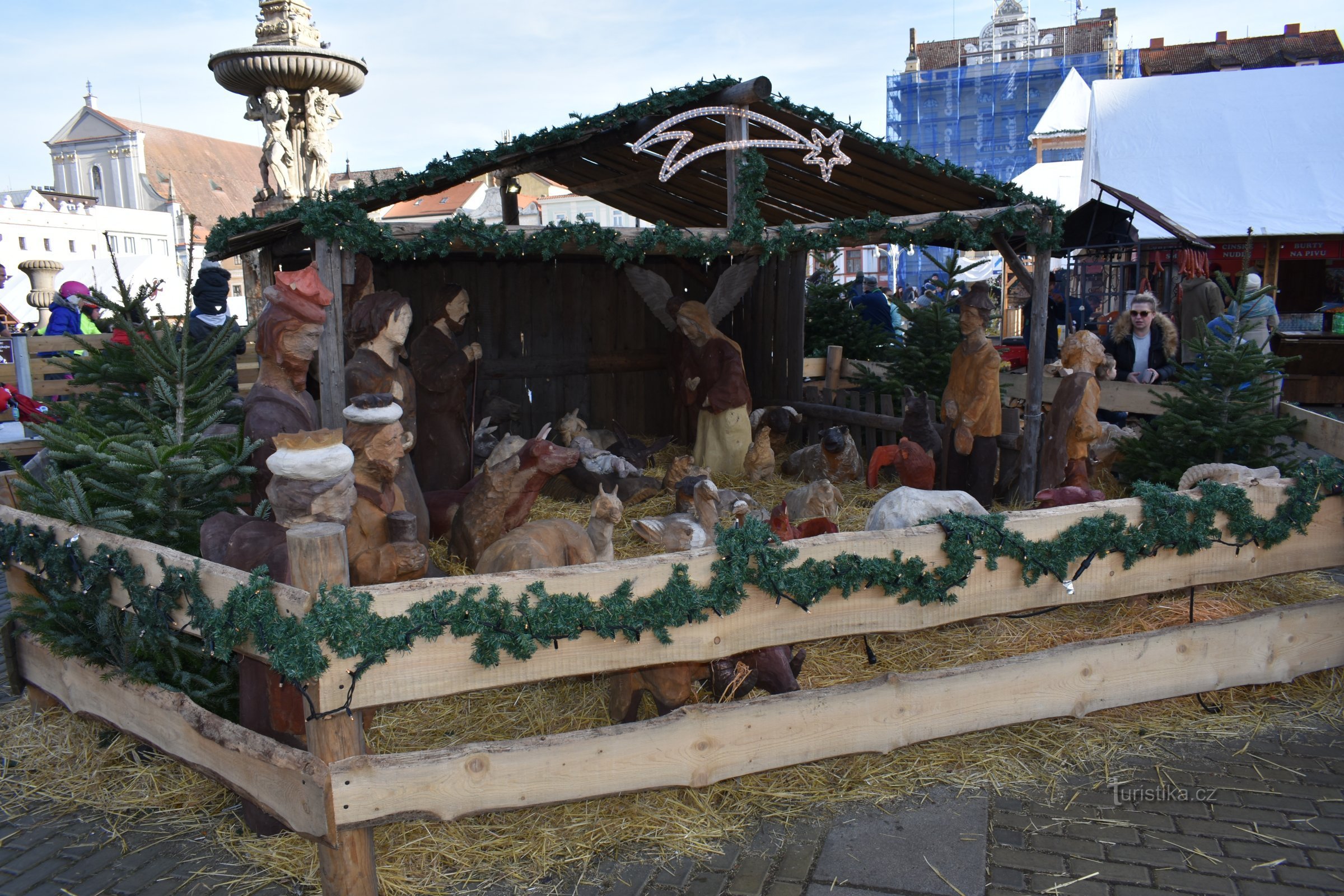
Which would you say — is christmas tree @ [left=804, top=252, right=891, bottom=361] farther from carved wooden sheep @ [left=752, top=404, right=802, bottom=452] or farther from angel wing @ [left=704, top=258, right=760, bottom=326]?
carved wooden sheep @ [left=752, top=404, right=802, bottom=452]

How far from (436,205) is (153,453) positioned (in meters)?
49.0

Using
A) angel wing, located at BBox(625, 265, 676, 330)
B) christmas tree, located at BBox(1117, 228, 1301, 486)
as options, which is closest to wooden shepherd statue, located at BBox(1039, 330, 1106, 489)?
christmas tree, located at BBox(1117, 228, 1301, 486)

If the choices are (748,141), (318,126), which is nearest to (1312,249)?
(748,141)

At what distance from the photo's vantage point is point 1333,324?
46.3ft

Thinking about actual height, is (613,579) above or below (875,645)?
above

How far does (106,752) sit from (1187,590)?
5861 mm

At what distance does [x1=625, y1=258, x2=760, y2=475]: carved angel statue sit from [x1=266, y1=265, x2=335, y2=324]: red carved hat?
425cm

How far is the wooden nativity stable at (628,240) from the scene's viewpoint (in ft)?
18.9

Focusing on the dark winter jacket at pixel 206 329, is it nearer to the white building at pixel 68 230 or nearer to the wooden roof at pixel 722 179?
the wooden roof at pixel 722 179

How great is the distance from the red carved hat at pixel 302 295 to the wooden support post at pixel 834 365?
268 inches

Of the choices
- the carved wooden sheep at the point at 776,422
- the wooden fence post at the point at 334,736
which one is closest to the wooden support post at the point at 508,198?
the carved wooden sheep at the point at 776,422

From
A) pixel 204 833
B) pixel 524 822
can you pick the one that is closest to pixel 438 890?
pixel 524 822

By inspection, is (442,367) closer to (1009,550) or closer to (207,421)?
(207,421)

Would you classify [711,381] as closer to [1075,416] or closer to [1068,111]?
[1075,416]
